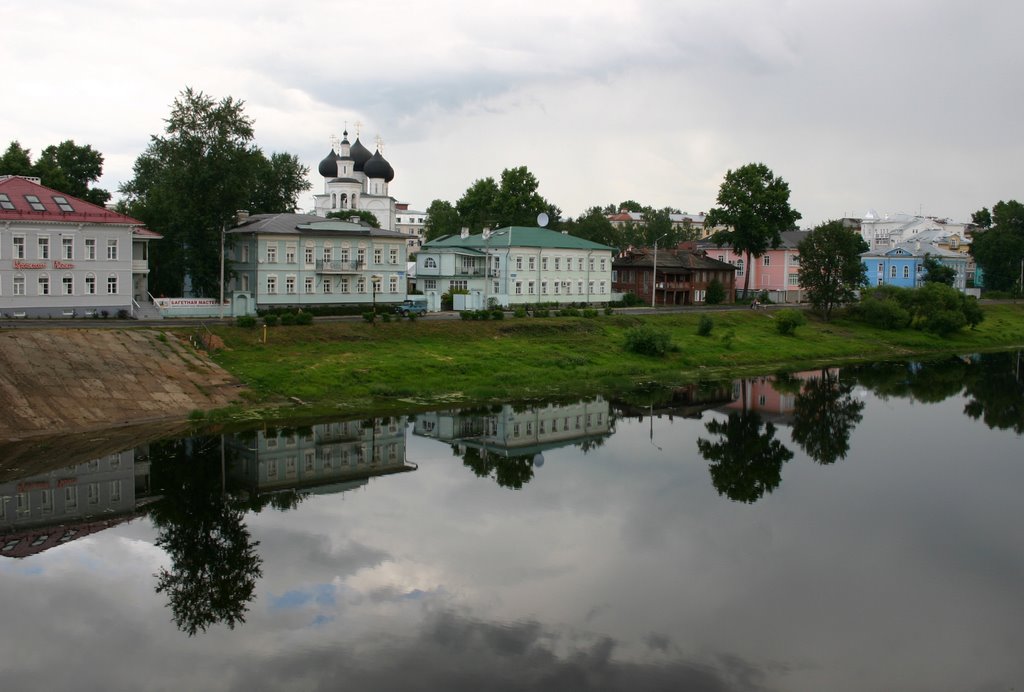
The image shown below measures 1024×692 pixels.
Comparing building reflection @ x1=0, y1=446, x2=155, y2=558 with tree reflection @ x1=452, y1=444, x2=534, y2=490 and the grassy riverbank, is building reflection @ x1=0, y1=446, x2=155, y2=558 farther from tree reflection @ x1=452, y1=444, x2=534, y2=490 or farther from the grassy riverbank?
tree reflection @ x1=452, y1=444, x2=534, y2=490

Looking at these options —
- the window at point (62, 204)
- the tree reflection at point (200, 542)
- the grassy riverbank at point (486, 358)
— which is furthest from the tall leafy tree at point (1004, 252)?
the tree reflection at point (200, 542)

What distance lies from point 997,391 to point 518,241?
121 feet

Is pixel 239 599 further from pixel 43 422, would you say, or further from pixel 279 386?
pixel 279 386

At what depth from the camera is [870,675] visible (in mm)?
18172

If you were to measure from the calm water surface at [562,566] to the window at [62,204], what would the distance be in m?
23.0

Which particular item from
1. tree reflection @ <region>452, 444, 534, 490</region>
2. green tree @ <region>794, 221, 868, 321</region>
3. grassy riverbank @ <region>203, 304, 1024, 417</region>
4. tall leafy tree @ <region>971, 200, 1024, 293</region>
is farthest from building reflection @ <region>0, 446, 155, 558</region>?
tall leafy tree @ <region>971, 200, 1024, 293</region>

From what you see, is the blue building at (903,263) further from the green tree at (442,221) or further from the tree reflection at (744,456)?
the tree reflection at (744,456)

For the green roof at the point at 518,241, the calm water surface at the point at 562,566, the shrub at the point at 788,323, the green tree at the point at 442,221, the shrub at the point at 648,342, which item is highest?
the green tree at the point at 442,221

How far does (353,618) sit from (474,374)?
97.0 ft

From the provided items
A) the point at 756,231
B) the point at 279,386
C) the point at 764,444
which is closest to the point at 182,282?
the point at 279,386

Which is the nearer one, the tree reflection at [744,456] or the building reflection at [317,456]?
the building reflection at [317,456]

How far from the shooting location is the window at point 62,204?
5112 cm

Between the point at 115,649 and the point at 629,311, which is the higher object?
the point at 629,311

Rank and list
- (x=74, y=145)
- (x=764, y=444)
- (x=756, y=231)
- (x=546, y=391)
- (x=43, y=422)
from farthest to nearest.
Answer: (x=756, y=231) < (x=74, y=145) < (x=546, y=391) < (x=764, y=444) < (x=43, y=422)
